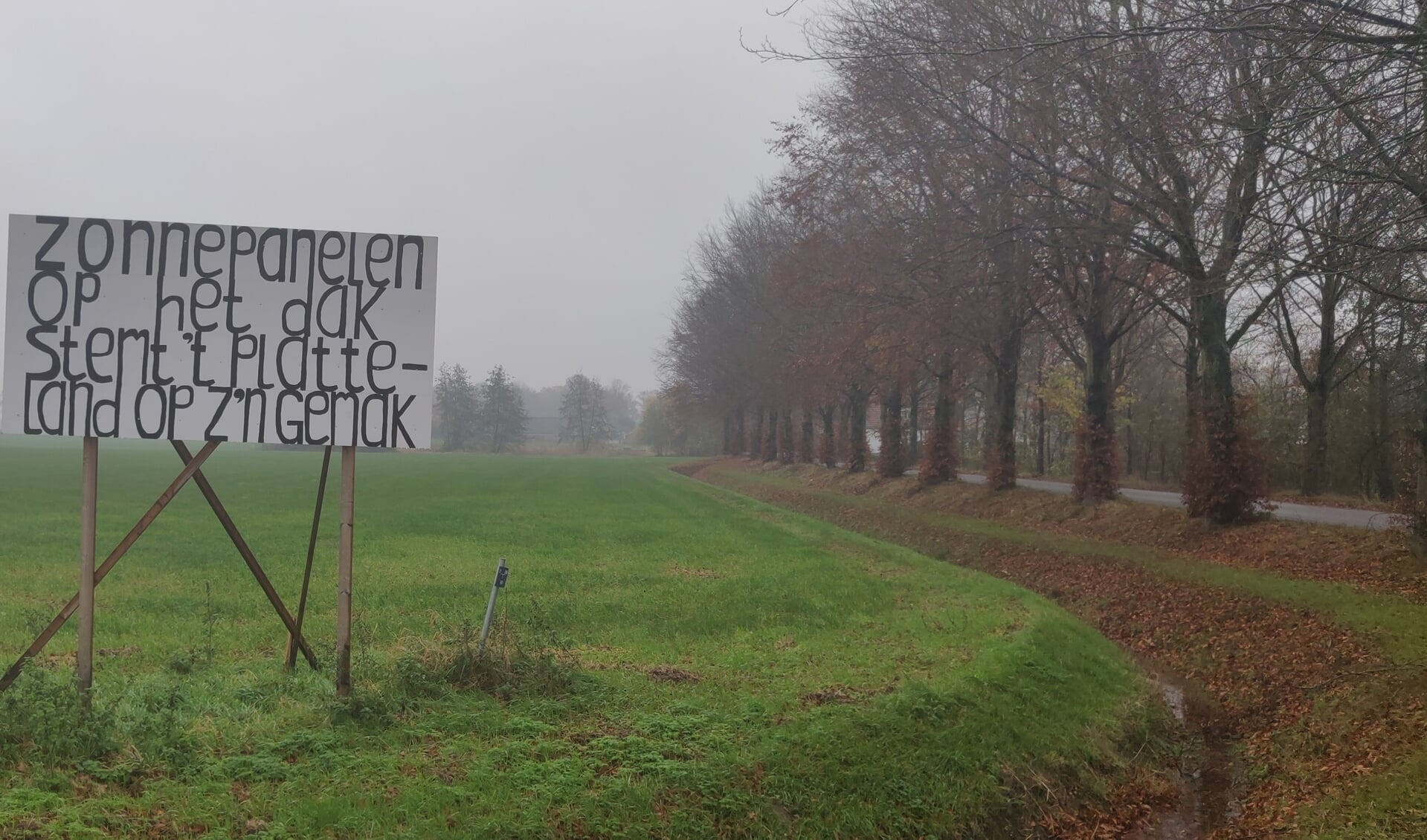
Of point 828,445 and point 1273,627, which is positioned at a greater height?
point 828,445

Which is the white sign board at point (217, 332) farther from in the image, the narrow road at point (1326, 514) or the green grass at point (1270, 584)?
the narrow road at point (1326, 514)

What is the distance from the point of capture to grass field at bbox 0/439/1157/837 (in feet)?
18.5

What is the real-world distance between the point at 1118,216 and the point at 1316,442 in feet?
53.5

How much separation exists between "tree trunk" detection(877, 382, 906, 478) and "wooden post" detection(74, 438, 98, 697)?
Answer: 31877 mm

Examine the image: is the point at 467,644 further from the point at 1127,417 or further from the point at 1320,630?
the point at 1127,417

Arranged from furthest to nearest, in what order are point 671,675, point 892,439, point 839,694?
point 892,439 → point 671,675 → point 839,694

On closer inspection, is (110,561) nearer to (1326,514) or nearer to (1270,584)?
(1270,584)

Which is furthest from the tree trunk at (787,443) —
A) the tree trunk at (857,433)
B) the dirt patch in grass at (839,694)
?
the dirt patch in grass at (839,694)

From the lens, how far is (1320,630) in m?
11.6

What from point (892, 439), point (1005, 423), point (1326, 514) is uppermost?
point (1005, 423)

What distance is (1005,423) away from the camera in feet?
94.1

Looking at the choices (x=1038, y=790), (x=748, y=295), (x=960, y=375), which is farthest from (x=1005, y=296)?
(x=748, y=295)

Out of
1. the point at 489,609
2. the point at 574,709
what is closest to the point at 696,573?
the point at 489,609

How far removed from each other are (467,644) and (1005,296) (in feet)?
60.5
